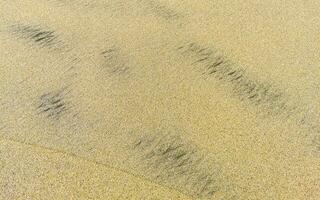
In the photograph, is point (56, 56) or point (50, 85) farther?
point (56, 56)

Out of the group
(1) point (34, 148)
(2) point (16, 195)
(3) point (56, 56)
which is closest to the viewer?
(2) point (16, 195)

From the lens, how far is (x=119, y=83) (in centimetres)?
130

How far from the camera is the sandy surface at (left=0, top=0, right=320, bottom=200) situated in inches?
40.3

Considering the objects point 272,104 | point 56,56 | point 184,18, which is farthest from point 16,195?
point 184,18

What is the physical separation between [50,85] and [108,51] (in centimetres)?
21

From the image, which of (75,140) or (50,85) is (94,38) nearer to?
(50,85)

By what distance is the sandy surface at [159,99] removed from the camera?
3.36 feet

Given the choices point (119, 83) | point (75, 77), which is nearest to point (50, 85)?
point (75, 77)

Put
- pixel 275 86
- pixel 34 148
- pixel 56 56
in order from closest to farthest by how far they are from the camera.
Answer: pixel 34 148 → pixel 275 86 → pixel 56 56

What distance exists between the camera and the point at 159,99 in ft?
4.05

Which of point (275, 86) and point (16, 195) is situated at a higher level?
point (275, 86)

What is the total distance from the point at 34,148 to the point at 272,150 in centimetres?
54

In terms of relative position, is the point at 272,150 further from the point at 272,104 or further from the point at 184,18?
the point at 184,18

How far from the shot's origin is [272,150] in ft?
3.50
